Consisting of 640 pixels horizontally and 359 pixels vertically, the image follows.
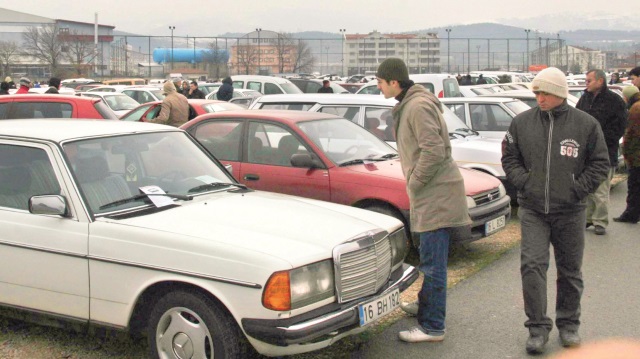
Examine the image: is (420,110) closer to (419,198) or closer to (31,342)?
(419,198)

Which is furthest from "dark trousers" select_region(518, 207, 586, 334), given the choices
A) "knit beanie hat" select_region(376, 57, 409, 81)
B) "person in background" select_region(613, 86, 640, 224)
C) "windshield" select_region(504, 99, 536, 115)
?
"windshield" select_region(504, 99, 536, 115)

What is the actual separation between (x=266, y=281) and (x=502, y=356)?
189cm

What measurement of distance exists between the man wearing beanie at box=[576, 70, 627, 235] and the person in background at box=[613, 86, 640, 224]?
14.6 inches

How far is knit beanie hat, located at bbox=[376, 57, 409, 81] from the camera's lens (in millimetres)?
5250

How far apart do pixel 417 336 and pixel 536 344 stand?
31.4 inches

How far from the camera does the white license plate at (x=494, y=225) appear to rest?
7758 millimetres

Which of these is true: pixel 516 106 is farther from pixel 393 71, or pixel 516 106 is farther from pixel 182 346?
pixel 182 346

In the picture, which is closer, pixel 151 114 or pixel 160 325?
pixel 160 325

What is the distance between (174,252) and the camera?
14.6ft

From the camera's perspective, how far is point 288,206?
538 centimetres

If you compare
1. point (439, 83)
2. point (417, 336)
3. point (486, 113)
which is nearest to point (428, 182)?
point (417, 336)

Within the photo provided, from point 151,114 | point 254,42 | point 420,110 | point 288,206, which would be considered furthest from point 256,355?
point 254,42

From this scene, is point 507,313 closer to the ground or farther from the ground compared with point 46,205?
closer to the ground

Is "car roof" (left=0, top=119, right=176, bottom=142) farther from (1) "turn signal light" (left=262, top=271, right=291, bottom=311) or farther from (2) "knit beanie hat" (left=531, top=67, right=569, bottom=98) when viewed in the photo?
(2) "knit beanie hat" (left=531, top=67, right=569, bottom=98)
